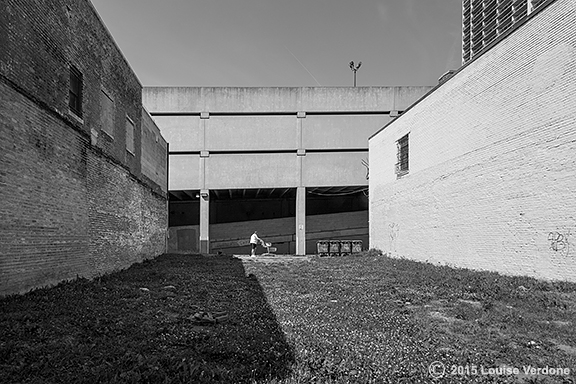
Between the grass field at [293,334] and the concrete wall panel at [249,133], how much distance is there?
1744 cm

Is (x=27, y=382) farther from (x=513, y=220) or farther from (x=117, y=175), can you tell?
(x=513, y=220)

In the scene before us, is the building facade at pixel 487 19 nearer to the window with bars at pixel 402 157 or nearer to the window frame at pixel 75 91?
Answer: the window with bars at pixel 402 157

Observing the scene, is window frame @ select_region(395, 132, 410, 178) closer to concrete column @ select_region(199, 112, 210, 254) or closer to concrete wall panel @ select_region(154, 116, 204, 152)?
concrete column @ select_region(199, 112, 210, 254)

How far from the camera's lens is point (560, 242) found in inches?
323

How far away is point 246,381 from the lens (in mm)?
3686

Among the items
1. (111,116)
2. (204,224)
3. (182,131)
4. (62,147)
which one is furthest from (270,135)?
(62,147)

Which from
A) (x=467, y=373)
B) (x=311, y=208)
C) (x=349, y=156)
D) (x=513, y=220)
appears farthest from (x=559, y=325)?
(x=311, y=208)

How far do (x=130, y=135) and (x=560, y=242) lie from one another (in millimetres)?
13062

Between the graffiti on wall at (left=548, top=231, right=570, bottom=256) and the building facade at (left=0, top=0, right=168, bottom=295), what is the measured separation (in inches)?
417

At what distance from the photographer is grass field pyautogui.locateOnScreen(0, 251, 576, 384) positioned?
386 cm

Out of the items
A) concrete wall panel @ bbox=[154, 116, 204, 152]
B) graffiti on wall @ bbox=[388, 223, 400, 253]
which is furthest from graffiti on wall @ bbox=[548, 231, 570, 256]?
concrete wall panel @ bbox=[154, 116, 204, 152]

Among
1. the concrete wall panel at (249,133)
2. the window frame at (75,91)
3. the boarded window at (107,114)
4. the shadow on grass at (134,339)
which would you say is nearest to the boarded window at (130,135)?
the boarded window at (107,114)

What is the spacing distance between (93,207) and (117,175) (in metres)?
2.10

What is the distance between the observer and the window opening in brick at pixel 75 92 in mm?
8828
